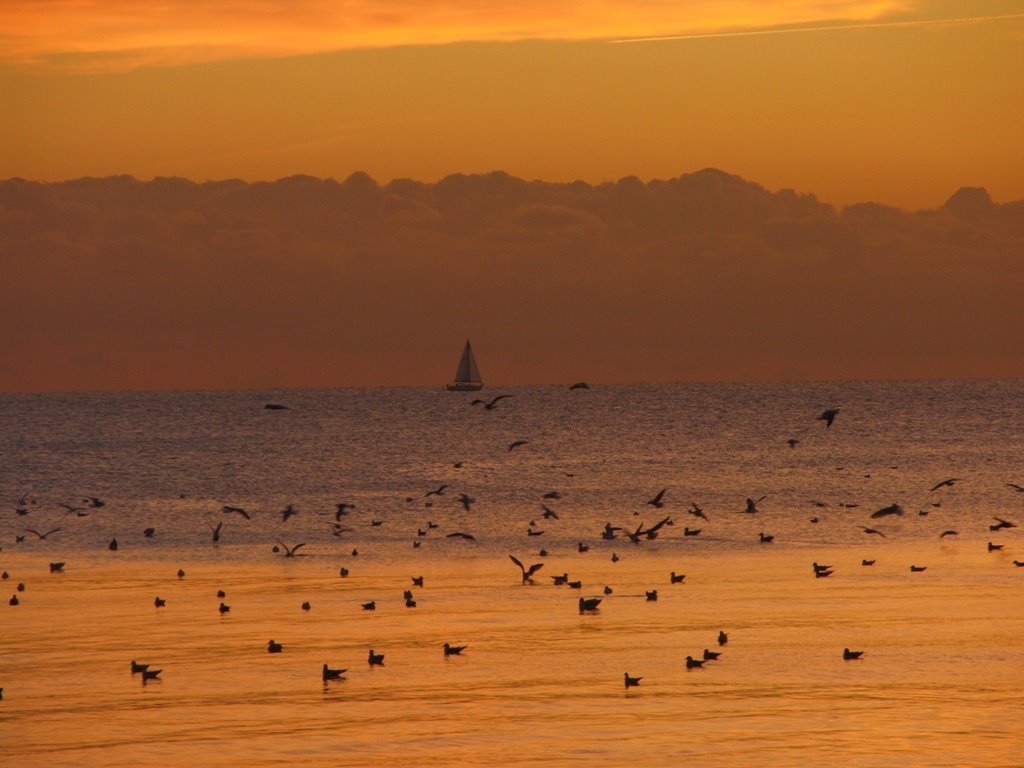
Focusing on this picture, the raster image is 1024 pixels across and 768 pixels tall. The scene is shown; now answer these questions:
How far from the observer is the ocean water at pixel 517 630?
2417cm

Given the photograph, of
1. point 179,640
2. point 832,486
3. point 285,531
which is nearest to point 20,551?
point 285,531

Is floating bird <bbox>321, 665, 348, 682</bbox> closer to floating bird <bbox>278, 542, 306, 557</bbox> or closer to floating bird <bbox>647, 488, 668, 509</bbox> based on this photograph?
floating bird <bbox>278, 542, 306, 557</bbox>

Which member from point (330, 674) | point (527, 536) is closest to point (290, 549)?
Answer: point (527, 536)

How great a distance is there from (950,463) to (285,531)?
2049 inches

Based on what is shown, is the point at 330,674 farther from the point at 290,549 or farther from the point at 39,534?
the point at 39,534

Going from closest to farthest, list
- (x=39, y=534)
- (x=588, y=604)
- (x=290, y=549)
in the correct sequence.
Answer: (x=588, y=604) < (x=290, y=549) < (x=39, y=534)

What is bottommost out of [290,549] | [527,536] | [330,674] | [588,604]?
[330,674]

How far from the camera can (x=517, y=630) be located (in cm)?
3381

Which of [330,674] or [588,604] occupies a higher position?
[588,604]

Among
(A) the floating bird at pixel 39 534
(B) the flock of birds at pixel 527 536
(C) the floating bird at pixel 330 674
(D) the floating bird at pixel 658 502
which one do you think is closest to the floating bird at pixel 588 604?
(B) the flock of birds at pixel 527 536

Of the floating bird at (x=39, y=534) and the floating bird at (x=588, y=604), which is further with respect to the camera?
the floating bird at (x=39, y=534)

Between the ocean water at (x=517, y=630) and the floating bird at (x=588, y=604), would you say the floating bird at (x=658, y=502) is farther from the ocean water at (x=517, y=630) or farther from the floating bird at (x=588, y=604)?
the floating bird at (x=588, y=604)

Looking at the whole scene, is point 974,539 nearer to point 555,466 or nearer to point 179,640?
point 179,640

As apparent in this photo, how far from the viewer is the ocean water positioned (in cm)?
2417
